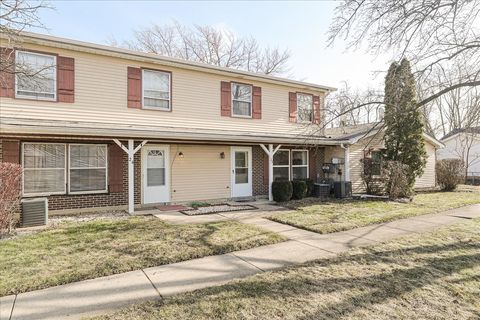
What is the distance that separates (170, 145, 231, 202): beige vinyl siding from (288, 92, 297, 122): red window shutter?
11.9ft

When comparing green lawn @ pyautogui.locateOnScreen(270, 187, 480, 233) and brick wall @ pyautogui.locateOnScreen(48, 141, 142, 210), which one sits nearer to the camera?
green lawn @ pyautogui.locateOnScreen(270, 187, 480, 233)

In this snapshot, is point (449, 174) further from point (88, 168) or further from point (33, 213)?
point (33, 213)

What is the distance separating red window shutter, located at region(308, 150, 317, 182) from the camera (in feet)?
46.0

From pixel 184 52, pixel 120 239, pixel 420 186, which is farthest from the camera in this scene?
pixel 184 52

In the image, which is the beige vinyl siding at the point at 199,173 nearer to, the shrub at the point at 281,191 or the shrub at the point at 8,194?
the shrub at the point at 281,191

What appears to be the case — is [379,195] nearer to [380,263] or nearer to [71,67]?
[380,263]

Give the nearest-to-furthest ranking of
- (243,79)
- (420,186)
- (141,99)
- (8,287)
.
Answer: (8,287)
(141,99)
(243,79)
(420,186)

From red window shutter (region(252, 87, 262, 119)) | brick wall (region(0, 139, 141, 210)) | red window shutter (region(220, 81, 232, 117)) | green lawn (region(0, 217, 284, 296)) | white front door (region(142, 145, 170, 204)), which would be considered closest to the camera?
green lawn (region(0, 217, 284, 296))

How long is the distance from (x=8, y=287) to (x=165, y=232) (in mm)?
3116

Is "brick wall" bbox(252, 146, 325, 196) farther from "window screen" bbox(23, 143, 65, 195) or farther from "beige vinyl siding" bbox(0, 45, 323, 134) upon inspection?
"window screen" bbox(23, 143, 65, 195)

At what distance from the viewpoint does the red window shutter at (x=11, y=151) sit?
316 inches

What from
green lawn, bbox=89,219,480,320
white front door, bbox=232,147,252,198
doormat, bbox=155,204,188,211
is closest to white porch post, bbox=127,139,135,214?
doormat, bbox=155,204,188,211

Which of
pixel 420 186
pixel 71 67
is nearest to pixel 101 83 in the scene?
pixel 71 67

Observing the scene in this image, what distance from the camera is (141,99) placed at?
10211 millimetres
